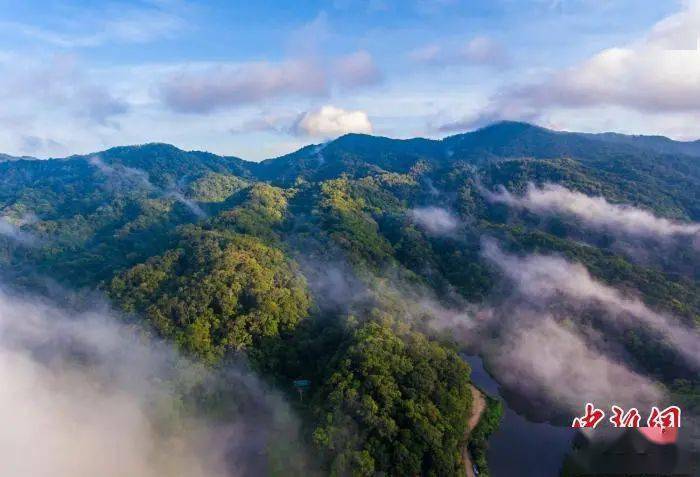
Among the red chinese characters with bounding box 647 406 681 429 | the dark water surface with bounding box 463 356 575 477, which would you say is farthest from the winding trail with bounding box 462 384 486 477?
the red chinese characters with bounding box 647 406 681 429

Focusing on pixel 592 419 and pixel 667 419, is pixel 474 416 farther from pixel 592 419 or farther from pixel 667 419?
pixel 667 419

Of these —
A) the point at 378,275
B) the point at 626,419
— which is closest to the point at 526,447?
the point at 626,419

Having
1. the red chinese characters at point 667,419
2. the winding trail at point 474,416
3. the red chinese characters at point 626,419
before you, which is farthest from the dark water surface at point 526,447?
the red chinese characters at point 667,419

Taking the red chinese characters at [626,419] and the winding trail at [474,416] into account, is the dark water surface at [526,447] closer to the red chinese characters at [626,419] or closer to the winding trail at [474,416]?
the winding trail at [474,416]

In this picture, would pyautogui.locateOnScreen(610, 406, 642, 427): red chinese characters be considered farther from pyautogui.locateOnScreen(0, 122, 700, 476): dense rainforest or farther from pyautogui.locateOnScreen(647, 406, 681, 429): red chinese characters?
pyautogui.locateOnScreen(0, 122, 700, 476): dense rainforest

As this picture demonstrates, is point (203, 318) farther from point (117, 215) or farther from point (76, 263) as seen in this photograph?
point (117, 215)

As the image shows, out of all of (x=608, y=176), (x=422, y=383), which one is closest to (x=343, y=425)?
(x=422, y=383)
